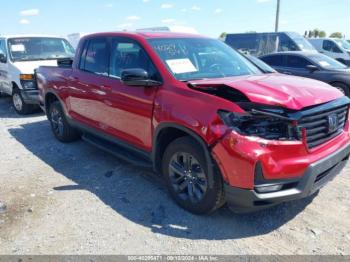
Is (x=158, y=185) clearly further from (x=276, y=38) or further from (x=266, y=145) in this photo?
(x=276, y=38)

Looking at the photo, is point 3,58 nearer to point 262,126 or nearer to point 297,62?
point 262,126

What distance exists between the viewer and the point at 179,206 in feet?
12.0

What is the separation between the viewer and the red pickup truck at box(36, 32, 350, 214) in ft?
9.45

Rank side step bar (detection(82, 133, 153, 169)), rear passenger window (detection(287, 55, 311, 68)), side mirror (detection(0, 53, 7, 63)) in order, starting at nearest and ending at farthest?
1. side step bar (detection(82, 133, 153, 169))
2. side mirror (detection(0, 53, 7, 63))
3. rear passenger window (detection(287, 55, 311, 68))

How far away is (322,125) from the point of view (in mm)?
3150

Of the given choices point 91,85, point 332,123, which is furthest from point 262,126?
point 91,85

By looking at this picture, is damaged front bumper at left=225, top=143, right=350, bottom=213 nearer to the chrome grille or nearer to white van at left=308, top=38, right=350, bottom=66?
the chrome grille

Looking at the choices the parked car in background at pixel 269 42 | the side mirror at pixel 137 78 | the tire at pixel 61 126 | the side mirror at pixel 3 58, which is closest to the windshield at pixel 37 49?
the side mirror at pixel 3 58

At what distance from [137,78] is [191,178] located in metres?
1.19

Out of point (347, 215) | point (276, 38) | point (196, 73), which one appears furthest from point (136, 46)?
point (276, 38)

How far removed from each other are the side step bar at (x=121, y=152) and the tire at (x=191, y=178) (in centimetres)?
37

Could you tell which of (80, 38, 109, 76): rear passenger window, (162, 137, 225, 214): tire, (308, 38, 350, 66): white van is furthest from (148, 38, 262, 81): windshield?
(308, 38, 350, 66): white van

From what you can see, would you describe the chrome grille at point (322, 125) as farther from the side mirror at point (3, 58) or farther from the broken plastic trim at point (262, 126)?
the side mirror at point (3, 58)

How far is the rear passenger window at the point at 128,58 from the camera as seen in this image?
3849 mm
